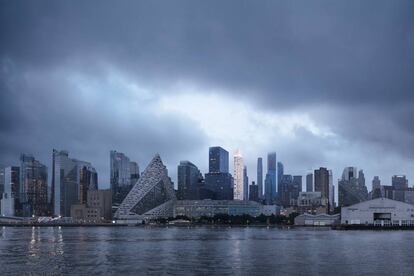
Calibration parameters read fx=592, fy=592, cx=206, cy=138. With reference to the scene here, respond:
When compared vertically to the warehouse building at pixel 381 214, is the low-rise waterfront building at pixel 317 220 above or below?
below

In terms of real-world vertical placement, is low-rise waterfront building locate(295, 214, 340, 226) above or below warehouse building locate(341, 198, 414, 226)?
below

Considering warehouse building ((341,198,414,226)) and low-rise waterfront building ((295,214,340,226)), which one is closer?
warehouse building ((341,198,414,226))

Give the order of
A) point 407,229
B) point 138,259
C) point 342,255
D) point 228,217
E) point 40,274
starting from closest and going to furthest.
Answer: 1. point 40,274
2. point 138,259
3. point 342,255
4. point 407,229
5. point 228,217

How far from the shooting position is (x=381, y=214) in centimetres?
14712

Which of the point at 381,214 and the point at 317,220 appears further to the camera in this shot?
the point at 317,220

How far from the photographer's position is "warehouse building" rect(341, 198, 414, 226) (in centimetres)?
14400

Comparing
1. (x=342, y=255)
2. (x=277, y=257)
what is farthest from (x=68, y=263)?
(x=342, y=255)

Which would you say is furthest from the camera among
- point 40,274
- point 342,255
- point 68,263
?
point 342,255

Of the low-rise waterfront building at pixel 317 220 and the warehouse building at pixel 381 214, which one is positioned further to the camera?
the low-rise waterfront building at pixel 317 220

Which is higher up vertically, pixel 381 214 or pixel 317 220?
pixel 381 214

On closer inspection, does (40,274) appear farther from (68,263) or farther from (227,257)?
(227,257)

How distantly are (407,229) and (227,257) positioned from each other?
10188 cm

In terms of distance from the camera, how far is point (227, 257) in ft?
156

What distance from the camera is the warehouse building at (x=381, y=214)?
14400 cm
